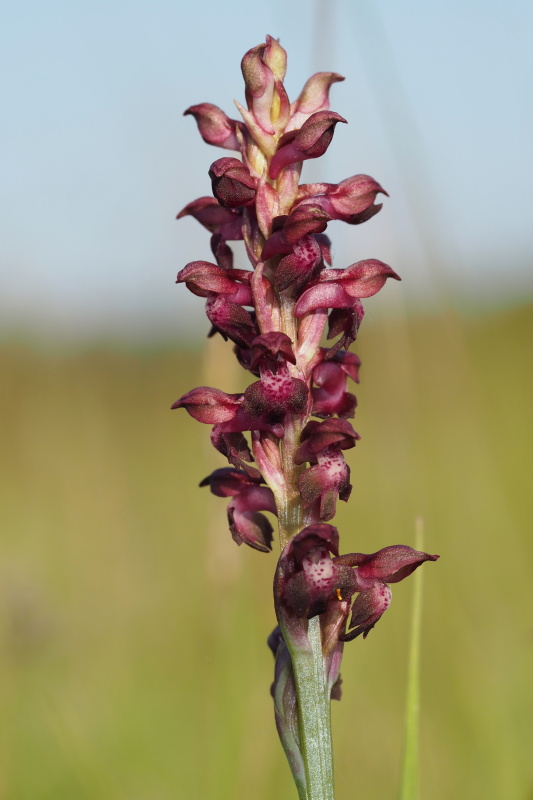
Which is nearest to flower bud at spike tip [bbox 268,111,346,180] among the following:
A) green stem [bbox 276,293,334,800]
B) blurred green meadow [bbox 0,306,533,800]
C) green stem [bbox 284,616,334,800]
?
green stem [bbox 276,293,334,800]

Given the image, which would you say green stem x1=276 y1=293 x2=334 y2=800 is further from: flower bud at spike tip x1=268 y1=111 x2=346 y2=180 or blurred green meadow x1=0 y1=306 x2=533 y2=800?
blurred green meadow x1=0 y1=306 x2=533 y2=800

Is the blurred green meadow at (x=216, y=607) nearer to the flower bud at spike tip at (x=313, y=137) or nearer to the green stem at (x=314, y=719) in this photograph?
the green stem at (x=314, y=719)

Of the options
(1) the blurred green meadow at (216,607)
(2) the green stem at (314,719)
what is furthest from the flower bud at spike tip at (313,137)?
(1) the blurred green meadow at (216,607)

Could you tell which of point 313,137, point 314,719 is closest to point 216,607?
point 314,719

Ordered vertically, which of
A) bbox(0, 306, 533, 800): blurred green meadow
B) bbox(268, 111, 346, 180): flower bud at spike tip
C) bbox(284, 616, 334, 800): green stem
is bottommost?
bbox(0, 306, 533, 800): blurred green meadow

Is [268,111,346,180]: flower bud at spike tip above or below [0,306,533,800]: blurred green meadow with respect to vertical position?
above

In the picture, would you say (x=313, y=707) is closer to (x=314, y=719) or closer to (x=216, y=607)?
(x=314, y=719)

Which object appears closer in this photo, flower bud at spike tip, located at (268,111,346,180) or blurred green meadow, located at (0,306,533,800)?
flower bud at spike tip, located at (268,111,346,180)
